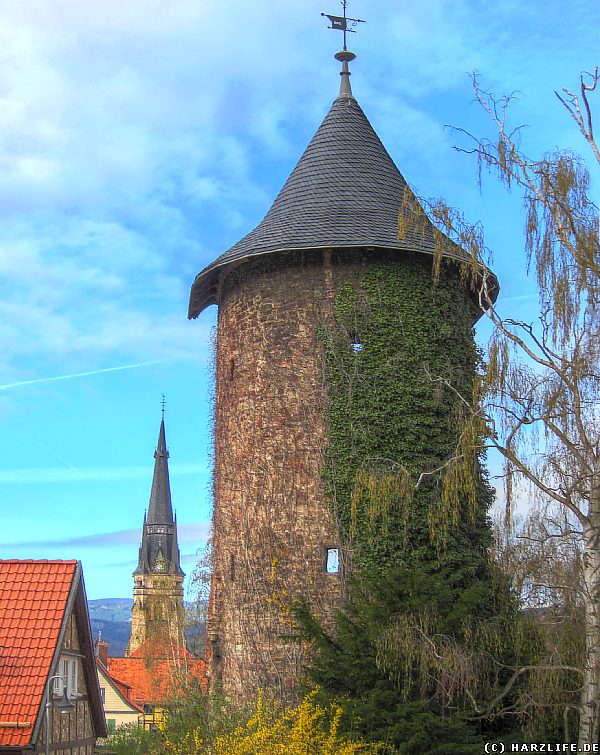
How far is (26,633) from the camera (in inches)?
577

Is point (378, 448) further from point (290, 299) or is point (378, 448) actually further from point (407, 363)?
point (290, 299)

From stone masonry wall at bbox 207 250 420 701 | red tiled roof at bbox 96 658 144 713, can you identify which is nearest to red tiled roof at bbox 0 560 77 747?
stone masonry wall at bbox 207 250 420 701

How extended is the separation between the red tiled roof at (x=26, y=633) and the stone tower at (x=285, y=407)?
9.92ft

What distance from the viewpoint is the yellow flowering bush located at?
1193cm

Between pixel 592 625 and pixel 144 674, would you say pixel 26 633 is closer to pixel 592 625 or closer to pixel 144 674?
pixel 592 625

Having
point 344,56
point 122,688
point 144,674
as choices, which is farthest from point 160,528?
point 344,56

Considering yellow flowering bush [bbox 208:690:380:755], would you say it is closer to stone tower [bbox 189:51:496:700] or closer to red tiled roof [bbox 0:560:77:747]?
red tiled roof [bbox 0:560:77:747]

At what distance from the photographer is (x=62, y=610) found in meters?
15.0

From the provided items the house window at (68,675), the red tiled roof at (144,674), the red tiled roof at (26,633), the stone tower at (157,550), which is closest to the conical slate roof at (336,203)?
the red tiled roof at (26,633)

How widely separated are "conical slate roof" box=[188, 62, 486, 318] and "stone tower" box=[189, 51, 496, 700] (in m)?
0.04

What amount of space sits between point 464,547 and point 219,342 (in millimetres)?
5824

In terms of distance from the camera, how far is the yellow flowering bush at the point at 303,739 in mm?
11930

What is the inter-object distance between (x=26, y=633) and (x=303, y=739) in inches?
182

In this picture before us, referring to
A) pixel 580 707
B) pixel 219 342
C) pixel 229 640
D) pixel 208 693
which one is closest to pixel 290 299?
pixel 219 342
